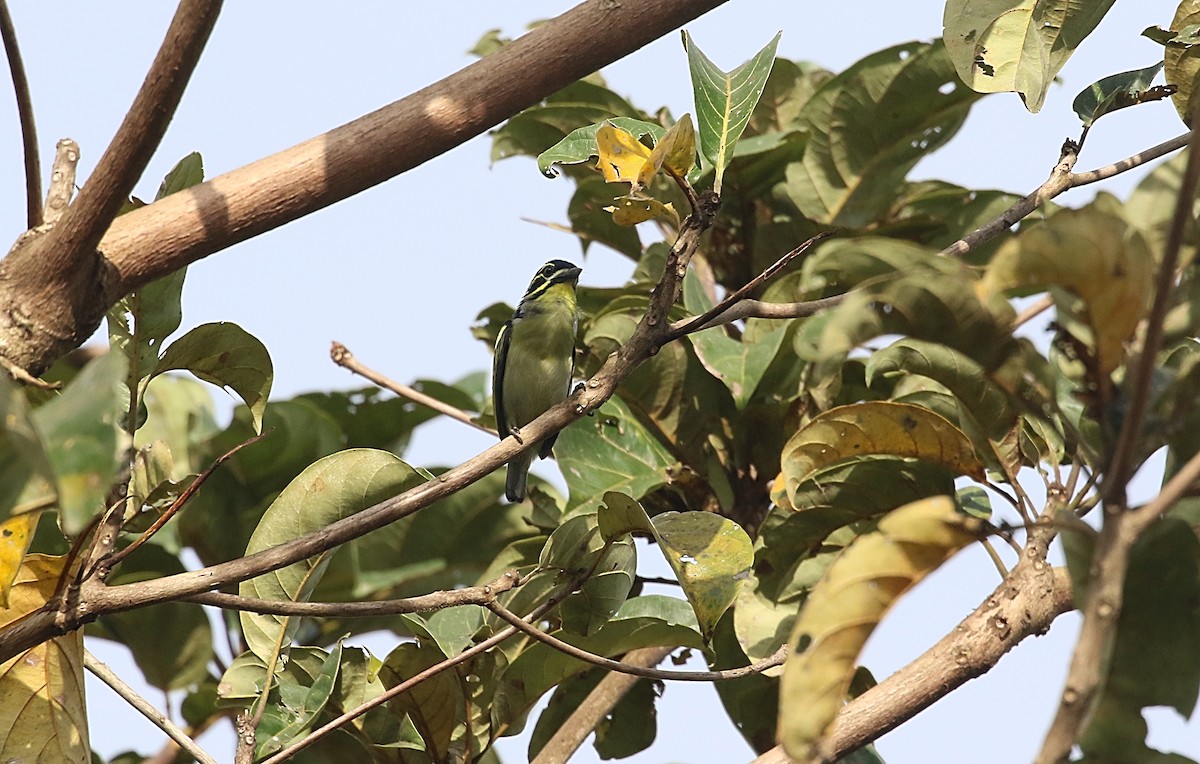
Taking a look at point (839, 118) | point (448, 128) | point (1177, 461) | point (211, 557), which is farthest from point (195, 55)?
point (211, 557)

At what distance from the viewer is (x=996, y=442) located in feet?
8.64

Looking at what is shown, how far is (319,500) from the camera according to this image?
108 inches

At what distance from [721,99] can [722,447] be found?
1.49 metres

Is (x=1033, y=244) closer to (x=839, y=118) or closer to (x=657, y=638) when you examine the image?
(x=657, y=638)

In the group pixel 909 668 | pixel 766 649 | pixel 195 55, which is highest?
pixel 195 55

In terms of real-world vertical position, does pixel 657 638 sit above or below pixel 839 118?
below

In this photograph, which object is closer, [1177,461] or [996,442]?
[1177,461]

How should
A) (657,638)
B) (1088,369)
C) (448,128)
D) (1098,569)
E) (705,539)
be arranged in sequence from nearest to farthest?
(1098,569) → (1088,369) → (448,128) → (705,539) → (657,638)

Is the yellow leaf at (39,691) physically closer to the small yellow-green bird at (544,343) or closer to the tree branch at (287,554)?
the tree branch at (287,554)

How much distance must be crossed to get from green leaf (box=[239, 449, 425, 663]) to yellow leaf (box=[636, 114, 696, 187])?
0.86 metres

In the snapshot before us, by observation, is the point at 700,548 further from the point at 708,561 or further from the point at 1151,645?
the point at 1151,645

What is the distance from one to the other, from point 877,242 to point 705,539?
44.4 inches

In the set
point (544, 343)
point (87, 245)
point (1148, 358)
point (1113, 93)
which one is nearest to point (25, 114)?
point (87, 245)

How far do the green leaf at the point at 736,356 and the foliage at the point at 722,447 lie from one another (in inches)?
0.5
